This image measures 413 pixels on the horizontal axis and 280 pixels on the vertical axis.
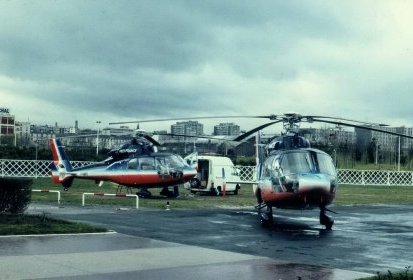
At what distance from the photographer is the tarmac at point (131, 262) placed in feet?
31.6

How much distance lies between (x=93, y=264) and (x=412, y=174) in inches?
2203

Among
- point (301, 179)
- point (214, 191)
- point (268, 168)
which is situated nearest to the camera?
point (301, 179)

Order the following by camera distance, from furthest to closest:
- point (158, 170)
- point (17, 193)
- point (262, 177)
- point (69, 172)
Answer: point (69, 172) < point (158, 170) < point (262, 177) < point (17, 193)

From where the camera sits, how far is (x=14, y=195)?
17.6 metres

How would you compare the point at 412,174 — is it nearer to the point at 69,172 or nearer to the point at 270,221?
the point at 69,172

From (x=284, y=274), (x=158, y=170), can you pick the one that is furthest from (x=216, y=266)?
(x=158, y=170)

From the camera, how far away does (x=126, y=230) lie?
16078mm

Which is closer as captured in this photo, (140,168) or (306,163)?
(306,163)

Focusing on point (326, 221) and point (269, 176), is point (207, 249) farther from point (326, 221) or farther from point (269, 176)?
point (269, 176)

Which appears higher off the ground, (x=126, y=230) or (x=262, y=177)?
(x=262, y=177)

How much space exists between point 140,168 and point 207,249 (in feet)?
63.5

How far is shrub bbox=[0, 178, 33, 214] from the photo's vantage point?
17.3m

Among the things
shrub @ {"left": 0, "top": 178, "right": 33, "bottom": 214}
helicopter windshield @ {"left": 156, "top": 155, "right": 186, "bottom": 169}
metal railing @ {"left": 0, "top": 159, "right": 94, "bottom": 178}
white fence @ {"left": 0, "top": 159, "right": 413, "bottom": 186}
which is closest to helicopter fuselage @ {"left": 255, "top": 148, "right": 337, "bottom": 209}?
shrub @ {"left": 0, "top": 178, "right": 33, "bottom": 214}

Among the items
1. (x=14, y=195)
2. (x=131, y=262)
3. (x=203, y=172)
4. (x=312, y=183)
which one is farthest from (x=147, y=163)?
(x=131, y=262)
